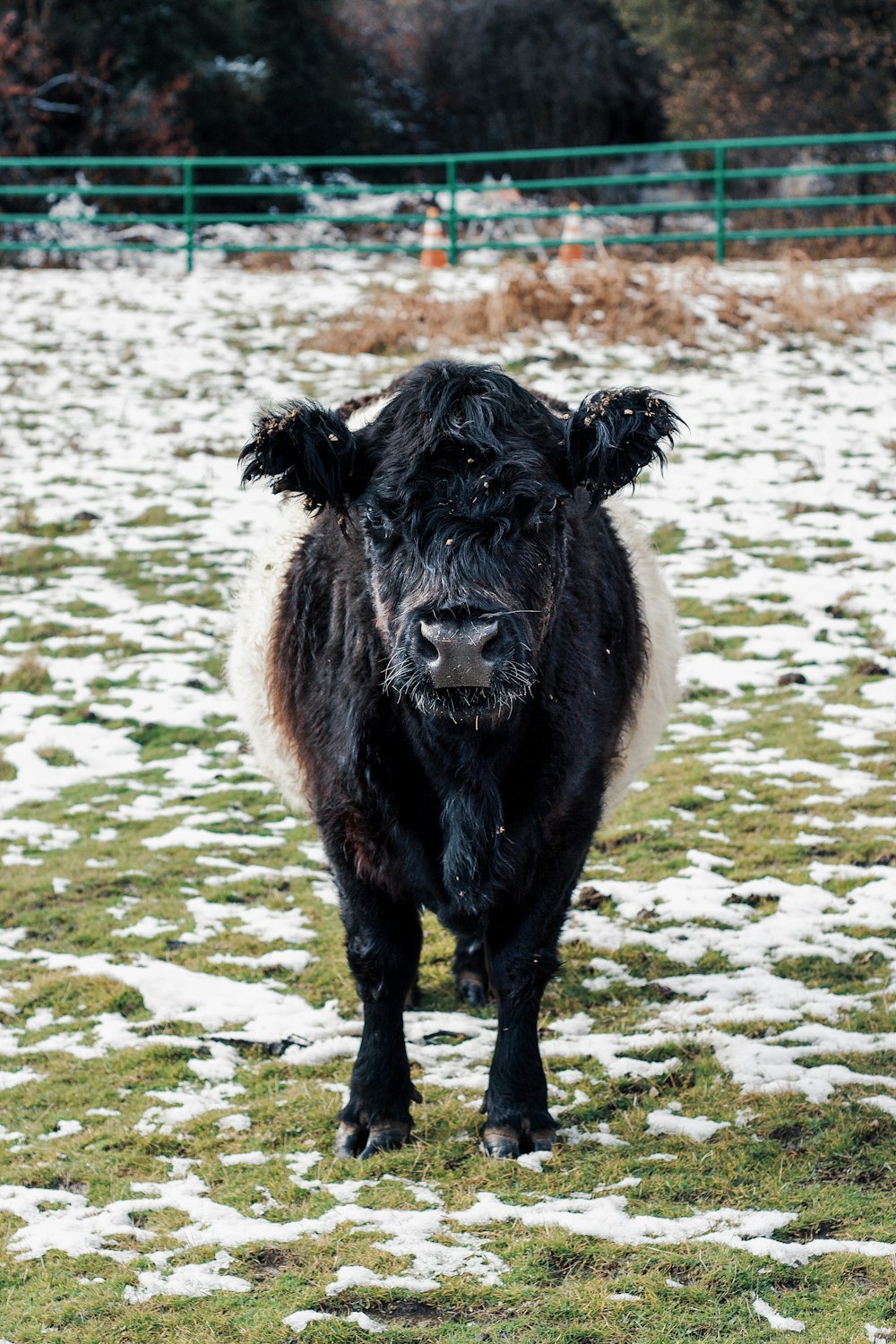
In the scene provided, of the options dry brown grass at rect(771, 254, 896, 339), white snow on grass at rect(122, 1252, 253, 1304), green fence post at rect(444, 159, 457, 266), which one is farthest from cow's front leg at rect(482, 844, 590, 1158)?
green fence post at rect(444, 159, 457, 266)

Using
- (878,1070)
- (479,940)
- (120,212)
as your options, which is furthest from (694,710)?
(120,212)

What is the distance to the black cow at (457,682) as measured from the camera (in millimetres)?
3729

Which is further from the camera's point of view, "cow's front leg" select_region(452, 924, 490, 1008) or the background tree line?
the background tree line

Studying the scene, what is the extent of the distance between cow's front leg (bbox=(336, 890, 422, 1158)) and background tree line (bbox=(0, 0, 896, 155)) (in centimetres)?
2141

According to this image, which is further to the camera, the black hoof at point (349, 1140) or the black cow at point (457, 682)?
the black hoof at point (349, 1140)

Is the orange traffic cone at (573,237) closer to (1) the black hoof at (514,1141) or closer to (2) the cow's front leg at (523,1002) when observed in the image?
(2) the cow's front leg at (523,1002)

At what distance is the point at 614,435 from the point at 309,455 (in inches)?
32.4

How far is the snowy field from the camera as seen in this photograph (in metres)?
3.35

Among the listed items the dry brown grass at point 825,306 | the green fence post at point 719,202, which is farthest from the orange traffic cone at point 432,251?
the dry brown grass at point 825,306

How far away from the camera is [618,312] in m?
15.1

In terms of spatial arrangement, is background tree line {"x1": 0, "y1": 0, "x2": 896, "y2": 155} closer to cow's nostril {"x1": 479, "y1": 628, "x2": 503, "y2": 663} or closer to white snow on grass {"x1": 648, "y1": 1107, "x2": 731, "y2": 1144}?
cow's nostril {"x1": 479, "y1": 628, "x2": 503, "y2": 663}

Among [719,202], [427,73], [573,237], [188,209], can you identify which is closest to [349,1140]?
[573,237]

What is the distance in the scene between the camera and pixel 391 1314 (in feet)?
10.6

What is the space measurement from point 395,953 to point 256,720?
1.49 metres
